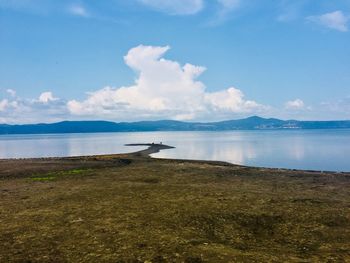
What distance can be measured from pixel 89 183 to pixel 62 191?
18.6ft

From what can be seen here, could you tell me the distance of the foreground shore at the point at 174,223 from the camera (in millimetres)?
15055

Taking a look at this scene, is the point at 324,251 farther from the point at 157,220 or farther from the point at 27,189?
the point at 27,189

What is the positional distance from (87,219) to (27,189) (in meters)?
15.9

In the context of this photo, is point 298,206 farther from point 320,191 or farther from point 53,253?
point 53,253

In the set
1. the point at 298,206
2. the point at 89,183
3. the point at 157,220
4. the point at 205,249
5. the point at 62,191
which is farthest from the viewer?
the point at 89,183

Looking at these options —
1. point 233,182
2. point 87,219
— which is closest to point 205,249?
point 87,219

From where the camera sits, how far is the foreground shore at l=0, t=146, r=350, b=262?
15.1 metres

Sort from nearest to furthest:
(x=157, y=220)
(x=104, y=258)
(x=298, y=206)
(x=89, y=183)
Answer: (x=104, y=258), (x=157, y=220), (x=298, y=206), (x=89, y=183)

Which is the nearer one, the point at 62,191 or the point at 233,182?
the point at 62,191

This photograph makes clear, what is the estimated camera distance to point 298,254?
598 inches

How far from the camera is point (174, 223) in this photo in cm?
2009

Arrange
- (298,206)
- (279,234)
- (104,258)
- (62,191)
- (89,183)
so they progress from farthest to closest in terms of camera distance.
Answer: (89,183) < (62,191) < (298,206) < (279,234) < (104,258)

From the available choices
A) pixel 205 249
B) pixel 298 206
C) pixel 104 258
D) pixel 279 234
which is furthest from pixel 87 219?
pixel 298 206

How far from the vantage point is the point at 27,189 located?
3350 cm
